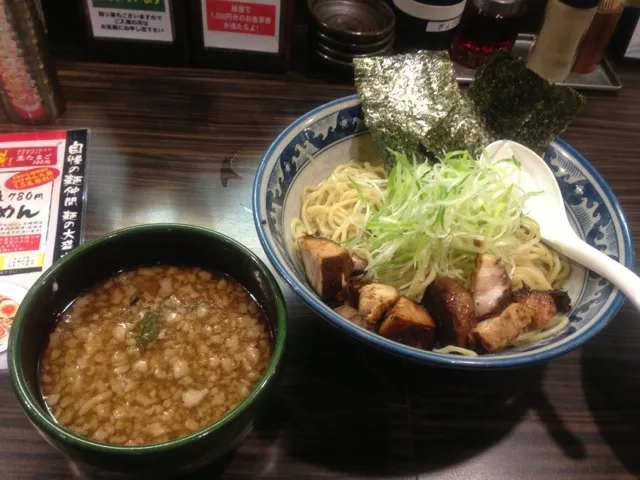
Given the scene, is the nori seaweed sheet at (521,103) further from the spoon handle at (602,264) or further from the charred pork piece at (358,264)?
the charred pork piece at (358,264)

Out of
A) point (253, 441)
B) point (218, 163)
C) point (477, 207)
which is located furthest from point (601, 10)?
point (253, 441)

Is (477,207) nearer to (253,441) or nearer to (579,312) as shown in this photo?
(579,312)

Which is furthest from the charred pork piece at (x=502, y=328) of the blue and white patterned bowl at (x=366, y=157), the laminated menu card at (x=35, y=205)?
the laminated menu card at (x=35, y=205)

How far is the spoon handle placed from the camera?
3.76 feet

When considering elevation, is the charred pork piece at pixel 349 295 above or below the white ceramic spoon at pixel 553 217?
below

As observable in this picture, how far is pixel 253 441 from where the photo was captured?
1166 mm

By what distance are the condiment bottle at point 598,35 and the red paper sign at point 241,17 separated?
130 cm

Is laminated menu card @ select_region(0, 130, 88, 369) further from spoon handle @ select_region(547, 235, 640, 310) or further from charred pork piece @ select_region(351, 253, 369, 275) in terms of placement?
spoon handle @ select_region(547, 235, 640, 310)

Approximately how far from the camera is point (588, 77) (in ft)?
7.67

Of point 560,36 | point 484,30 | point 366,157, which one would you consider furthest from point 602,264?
point 484,30

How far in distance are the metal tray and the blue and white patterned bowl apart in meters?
0.84

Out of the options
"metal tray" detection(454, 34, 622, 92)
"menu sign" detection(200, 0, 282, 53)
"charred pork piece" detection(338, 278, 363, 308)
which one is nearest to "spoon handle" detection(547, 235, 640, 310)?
"charred pork piece" detection(338, 278, 363, 308)

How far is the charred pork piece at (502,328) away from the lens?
44.5 inches

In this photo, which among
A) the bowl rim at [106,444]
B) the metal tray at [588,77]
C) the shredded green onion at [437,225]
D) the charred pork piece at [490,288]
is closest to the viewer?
the bowl rim at [106,444]
